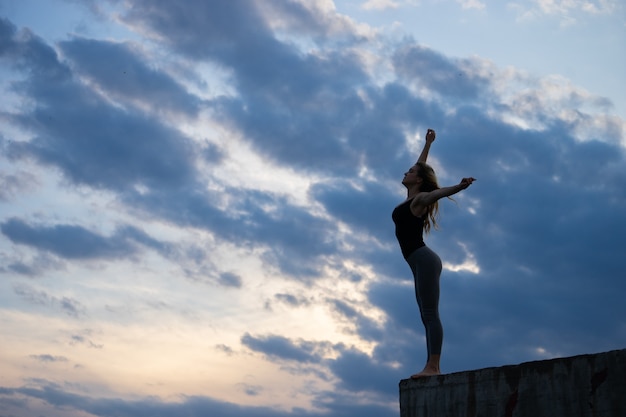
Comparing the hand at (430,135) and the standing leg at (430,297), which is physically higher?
the hand at (430,135)

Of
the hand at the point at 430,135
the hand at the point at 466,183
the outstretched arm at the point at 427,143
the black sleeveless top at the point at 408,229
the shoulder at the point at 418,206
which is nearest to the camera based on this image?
the hand at the point at 466,183

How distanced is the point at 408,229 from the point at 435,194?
2.27ft

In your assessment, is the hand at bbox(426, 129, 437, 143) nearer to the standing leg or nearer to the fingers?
the fingers

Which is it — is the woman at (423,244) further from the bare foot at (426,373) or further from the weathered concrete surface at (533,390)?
the weathered concrete surface at (533,390)

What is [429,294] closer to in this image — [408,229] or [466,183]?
[408,229]

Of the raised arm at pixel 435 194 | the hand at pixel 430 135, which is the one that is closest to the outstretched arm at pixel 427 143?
the hand at pixel 430 135

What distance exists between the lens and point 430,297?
9195 millimetres

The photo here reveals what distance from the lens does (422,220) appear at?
9.56 meters

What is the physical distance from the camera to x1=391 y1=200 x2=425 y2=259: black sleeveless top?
9.48 meters

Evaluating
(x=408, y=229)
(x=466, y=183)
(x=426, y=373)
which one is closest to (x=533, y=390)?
(x=426, y=373)

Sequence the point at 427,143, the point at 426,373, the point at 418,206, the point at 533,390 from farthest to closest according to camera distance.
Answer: the point at 427,143, the point at 418,206, the point at 426,373, the point at 533,390

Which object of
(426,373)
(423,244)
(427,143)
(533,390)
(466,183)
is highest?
(427,143)

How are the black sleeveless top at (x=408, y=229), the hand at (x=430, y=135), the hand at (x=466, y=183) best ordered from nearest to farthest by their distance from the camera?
the hand at (x=466, y=183) < the black sleeveless top at (x=408, y=229) < the hand at (x=430, y=135)

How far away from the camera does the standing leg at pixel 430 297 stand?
9.11 metres
